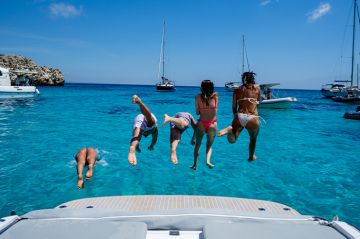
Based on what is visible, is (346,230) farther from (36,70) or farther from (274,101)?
(36,70)

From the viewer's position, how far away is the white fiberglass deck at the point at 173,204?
5.73m

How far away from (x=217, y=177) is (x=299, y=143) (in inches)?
409

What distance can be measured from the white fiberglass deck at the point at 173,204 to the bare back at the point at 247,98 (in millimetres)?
2029

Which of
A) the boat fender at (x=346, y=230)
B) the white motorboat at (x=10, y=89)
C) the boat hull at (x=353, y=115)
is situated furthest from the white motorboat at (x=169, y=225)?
the white motorboat at (x=10, y=89)

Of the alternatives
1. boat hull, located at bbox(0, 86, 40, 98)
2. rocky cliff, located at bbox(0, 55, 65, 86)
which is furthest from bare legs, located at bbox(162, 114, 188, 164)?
rocky cliff, located at bbox(0, 55, 65, 86)

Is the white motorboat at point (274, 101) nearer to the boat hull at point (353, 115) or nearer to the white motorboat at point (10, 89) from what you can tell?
the boat hull at point (353, 115)

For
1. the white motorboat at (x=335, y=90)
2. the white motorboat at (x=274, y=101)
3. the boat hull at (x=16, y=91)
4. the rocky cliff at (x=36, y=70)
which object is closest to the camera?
the white motorboat at (x=274, y=101)

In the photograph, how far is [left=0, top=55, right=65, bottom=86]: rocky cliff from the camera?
92.1 m

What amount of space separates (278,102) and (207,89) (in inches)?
1413

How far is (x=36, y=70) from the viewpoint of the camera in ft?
328

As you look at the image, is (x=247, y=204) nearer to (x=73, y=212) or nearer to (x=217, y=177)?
(x=73, y=212)

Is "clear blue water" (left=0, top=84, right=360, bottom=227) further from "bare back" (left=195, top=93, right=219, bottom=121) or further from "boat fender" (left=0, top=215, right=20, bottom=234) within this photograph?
"boat fender" (left=0, top=215, right=20, bottom=234)

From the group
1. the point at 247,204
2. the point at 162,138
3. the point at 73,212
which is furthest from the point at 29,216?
the point at 162,138

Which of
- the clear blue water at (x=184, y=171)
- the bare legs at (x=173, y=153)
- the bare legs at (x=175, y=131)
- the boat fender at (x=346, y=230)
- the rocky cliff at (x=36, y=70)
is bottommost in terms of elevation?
the clear blue water at (x=184, y=171)
